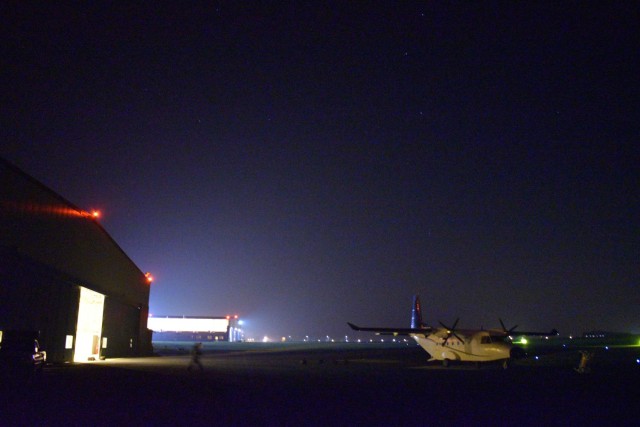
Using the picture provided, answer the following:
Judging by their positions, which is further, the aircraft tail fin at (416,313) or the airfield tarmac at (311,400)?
the aircraft tail fin at (416,313)

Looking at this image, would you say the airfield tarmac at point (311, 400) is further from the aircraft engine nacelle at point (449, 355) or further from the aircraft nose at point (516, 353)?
the aircraft engine nacelle at point (449, 355)

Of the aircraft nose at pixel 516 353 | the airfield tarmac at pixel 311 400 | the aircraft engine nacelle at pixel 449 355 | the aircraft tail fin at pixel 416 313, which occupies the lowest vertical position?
the airfield tarmac at pixel 311 400

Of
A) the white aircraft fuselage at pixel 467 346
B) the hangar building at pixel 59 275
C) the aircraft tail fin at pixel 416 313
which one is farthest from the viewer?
the aircraft tail fin at pixel 416 313

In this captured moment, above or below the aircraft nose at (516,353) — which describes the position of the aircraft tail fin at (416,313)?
above

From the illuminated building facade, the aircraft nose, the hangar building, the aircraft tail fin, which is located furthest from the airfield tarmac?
the illuminated building facade

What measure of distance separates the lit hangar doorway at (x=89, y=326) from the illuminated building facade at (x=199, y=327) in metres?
85.4

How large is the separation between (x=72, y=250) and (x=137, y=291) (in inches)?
870

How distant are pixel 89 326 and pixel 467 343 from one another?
101 ft

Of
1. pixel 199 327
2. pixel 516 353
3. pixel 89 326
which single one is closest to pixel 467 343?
pixel 516 353

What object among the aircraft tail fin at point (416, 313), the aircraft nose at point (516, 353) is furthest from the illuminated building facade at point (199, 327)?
the aircraft nose at point (516, 353)

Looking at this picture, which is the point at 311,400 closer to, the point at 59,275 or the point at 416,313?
the point at 59,275

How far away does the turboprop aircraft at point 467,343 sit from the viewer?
39.9 m

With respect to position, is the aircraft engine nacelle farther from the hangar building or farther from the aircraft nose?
the hangar building

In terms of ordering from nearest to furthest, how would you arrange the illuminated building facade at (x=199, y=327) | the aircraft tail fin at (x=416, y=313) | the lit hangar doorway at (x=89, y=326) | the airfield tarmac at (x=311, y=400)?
the airfield tarmac at (x=311, y=400)
the lit hangar doorway at (x=89, y=326)
the aircraft tail fin at (x=416, y=313)
the illuminated building facade at (x=199, y=327)
